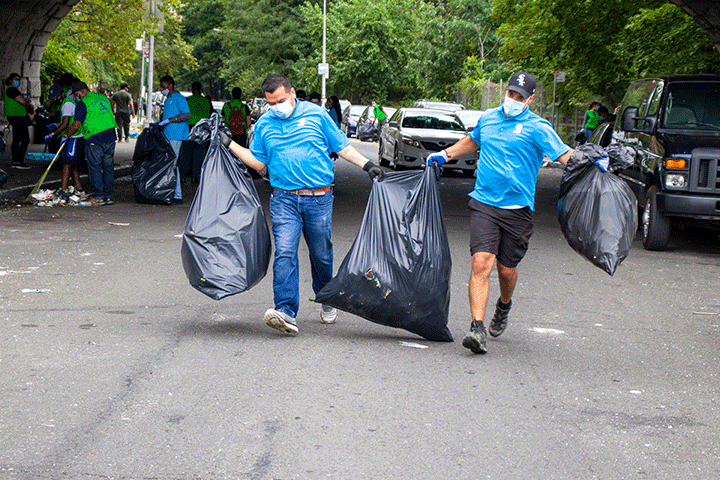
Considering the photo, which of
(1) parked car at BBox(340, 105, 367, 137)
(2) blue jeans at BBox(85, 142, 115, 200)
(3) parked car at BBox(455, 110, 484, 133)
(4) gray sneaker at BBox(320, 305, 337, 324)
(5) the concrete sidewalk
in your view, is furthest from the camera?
(1) parked car at BBox(340, 105, 367, 137)

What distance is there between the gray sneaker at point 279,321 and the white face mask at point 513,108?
193cm

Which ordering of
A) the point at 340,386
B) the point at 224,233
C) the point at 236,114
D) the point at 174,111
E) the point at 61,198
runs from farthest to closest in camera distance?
1. the point at 236,114
2. the point at 174,111
3. the point at 61,198
4. the point at 224,233
5. the point at 340,386

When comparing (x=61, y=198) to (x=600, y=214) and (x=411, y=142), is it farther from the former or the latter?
(x=600, y=214)

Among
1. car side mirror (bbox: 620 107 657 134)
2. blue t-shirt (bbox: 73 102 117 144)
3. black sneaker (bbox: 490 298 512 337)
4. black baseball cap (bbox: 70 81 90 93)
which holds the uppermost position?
black baseball cap (bbox: 70 81 90 93)

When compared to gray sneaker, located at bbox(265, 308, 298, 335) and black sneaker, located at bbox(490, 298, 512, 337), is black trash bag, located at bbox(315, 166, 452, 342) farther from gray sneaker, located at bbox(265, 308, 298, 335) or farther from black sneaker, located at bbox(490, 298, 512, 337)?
black sneaker, located at bbox(490, 298, 512, 337)

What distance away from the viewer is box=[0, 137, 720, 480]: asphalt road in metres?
3.97

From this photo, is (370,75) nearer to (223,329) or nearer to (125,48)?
(125,48)

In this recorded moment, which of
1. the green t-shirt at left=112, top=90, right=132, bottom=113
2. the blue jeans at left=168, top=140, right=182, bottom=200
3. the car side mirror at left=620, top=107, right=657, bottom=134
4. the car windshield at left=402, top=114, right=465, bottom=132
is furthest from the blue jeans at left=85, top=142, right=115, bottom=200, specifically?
the green t-shirt at left=112, top=90, right=132, bottom=113

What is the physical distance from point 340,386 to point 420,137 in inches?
622

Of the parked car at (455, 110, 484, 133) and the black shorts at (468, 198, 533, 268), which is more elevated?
the parked car at (455, 110, 484, 133)

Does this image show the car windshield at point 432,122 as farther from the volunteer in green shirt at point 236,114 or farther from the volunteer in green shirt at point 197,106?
the volunteer in green shirt at point 197,106

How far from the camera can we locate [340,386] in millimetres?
5004

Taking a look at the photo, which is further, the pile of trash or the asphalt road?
the pile of trash

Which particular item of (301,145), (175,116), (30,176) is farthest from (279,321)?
(30,176)
